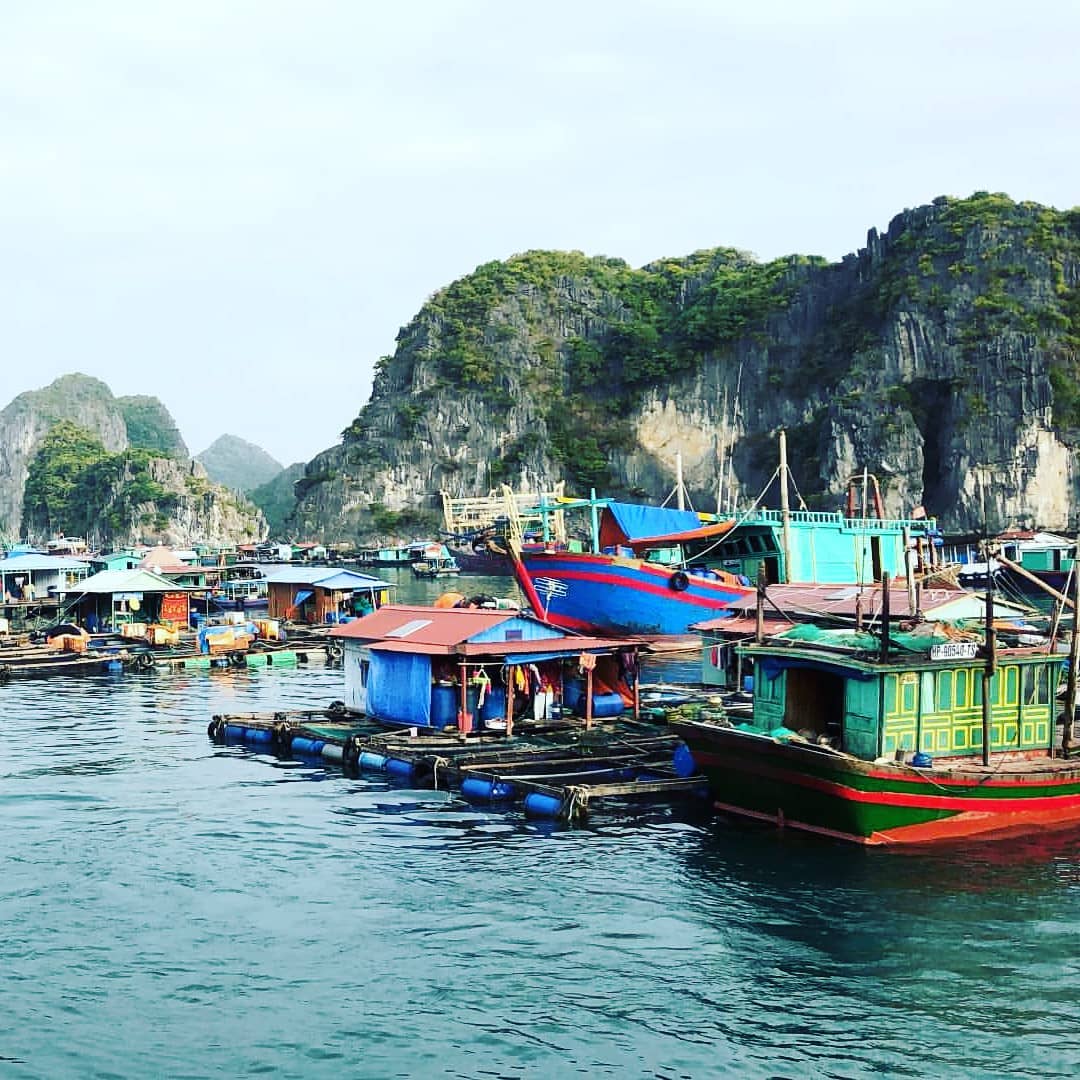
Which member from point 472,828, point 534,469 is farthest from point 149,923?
point 534,469

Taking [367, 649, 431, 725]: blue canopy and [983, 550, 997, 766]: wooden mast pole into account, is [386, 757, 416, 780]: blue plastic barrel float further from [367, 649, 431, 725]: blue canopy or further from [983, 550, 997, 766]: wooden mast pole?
[983, 550, 997, 766]: wooden mast pole

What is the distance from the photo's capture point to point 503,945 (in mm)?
18141

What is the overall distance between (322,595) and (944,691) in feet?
141

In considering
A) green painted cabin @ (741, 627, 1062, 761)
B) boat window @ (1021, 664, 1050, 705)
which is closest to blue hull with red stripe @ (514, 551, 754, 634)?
green painted cabin @ (741, 627, 1062, 761)

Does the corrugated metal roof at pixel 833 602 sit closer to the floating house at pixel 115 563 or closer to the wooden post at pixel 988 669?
the wooden post at pixel 988 669

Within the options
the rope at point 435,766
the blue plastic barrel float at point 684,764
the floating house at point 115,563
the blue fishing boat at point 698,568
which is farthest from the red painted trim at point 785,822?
the floating house at point 115,563

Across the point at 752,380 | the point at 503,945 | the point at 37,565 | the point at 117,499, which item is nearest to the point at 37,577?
the point at 37,565

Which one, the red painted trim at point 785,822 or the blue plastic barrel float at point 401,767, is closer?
the red painted trim at point 785,822

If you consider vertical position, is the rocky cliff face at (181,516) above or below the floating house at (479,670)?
above

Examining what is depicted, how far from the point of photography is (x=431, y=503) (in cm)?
16538

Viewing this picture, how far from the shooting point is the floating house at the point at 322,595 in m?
60.6

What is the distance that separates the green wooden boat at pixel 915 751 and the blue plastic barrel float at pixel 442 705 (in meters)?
8.24

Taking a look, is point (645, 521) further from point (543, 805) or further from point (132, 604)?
point (543, 805)

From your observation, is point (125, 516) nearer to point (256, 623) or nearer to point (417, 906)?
point (256, 623)
